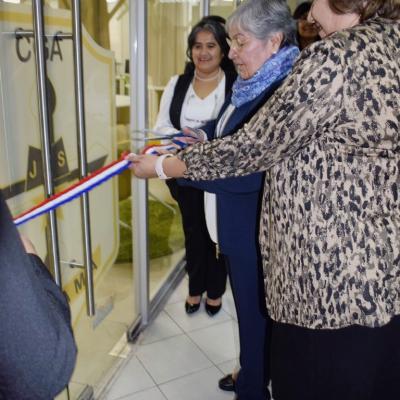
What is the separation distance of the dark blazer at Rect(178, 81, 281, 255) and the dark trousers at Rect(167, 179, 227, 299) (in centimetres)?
97

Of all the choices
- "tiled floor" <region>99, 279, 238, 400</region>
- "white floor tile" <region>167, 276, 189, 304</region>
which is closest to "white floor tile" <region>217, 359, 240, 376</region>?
"tiled floor" <region>99, 279, 238, 400</region>

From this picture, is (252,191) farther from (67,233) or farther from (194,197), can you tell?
(194,197)

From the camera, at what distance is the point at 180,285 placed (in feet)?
9.93

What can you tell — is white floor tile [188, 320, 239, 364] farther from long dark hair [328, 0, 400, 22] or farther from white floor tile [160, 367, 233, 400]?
long dark hair [328, 0, 400, 22]

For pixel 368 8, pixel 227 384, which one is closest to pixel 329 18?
pixel 368 8

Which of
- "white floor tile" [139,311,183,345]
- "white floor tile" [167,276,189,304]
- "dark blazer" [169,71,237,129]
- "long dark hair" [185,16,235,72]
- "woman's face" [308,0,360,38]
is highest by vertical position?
"long dark hair" [185,16,235,72]

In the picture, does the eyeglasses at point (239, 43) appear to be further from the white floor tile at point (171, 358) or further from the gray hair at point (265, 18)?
the white floor tile at point (171, 358)

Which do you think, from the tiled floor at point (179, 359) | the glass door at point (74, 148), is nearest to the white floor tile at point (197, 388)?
the tiled floor at point (179, 359)

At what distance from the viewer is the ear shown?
1.43 meters

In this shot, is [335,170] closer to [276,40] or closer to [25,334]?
[276,40]

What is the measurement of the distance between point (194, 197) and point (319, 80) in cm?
166

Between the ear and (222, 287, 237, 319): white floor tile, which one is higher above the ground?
the ear

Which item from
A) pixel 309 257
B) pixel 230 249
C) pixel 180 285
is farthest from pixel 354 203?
pixel 180 285

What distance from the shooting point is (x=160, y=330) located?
248 cm
